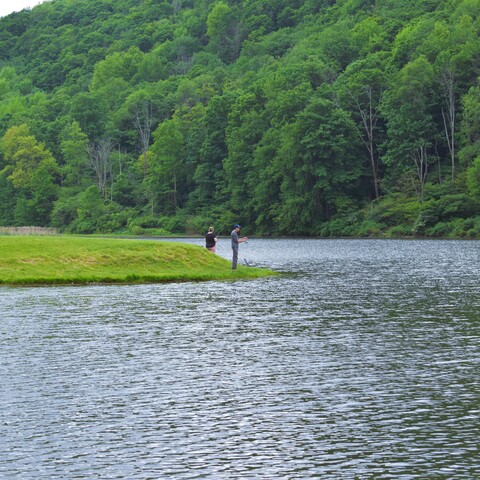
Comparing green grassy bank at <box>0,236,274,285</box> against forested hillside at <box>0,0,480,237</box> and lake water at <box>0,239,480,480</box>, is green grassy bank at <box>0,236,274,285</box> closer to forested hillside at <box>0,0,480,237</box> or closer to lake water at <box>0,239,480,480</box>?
lake water at <box>0,239,480,480</box>

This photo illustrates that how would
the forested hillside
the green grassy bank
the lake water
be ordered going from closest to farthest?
1. the lake water
2. the green grassy bank
3. the forested hillside

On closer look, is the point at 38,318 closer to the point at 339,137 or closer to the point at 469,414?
the point at 469,414

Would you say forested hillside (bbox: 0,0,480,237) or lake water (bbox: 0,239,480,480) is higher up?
forested hillside (bbox: 0,0,480,237)

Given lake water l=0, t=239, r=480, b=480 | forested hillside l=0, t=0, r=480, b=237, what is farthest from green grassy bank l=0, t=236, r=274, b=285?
forested hillside l=0, t=0, r=480, b=237

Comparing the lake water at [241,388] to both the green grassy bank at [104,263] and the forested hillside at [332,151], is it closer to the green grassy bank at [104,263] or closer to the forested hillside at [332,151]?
the green grassy bank at [104,263]

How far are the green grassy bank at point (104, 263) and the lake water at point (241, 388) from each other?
10.00m

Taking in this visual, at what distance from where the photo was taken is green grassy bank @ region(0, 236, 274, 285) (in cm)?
4972

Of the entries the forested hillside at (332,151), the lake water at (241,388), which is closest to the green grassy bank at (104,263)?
the lake water at (241,388)

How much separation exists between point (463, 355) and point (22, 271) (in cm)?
3118

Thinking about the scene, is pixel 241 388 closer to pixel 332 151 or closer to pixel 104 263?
pixel 104 263

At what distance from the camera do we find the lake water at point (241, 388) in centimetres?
1538

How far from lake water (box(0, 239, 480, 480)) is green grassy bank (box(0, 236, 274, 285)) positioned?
1000 cm

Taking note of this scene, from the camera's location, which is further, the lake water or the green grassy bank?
the green grassy bank

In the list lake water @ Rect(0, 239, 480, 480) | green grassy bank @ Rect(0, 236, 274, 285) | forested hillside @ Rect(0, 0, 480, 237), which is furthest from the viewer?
forested hillside @ Rect(0, 0, 480, 237)
